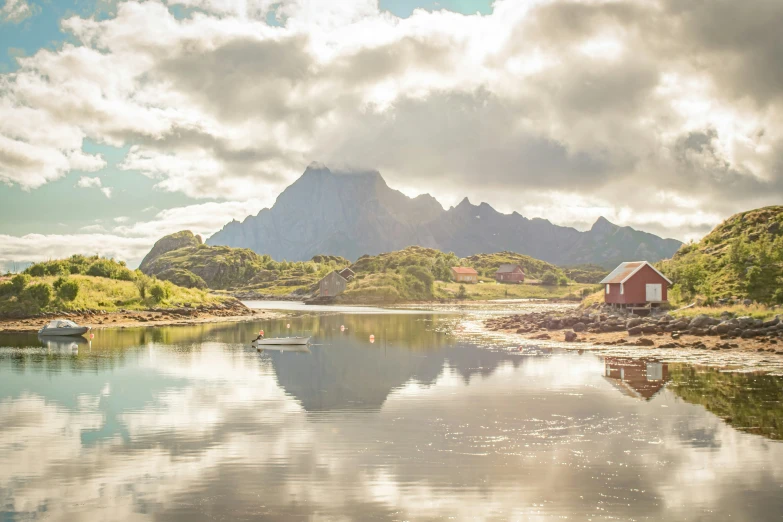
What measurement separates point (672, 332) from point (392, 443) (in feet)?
145

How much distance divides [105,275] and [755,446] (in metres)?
108

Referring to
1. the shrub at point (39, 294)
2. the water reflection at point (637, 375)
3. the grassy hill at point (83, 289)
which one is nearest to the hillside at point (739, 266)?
the water reflection at point (637, 375)

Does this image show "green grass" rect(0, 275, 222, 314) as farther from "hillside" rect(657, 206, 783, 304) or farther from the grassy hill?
"hillside" rect(657, 206, 783, 304)

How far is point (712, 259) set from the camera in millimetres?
84938

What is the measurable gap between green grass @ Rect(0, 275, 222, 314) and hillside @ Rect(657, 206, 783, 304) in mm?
85435

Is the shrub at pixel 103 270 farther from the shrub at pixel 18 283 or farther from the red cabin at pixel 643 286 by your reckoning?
the red cabin at pixel 643 286

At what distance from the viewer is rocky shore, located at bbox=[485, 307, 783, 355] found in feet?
163

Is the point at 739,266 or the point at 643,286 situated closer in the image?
the point at 739,266

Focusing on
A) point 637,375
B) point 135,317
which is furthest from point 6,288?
point 637,375

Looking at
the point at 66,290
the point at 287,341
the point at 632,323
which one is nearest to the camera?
the point at 632,323

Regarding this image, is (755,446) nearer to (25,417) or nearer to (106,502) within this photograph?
(106,502)

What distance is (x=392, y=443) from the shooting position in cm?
2234

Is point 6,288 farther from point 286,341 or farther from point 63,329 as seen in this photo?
point 286,341

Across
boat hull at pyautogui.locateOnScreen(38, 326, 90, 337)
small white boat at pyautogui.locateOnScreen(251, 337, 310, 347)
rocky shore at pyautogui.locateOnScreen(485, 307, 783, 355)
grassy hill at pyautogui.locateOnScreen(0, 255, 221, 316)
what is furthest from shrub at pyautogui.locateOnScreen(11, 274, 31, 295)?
rocky shore at pyautogui.locateOnScreen(485, 307, 783, 355)
